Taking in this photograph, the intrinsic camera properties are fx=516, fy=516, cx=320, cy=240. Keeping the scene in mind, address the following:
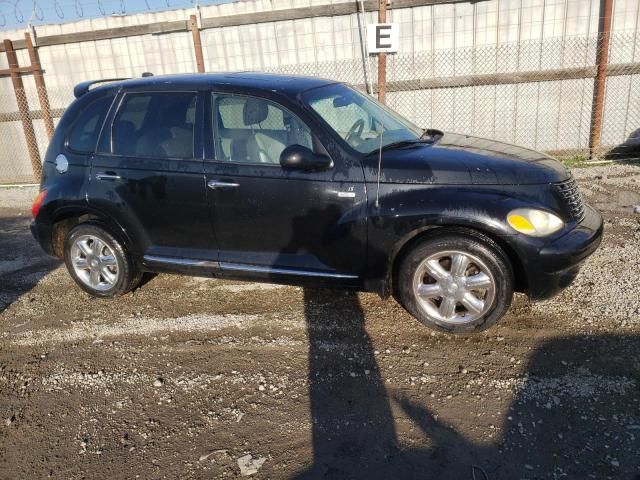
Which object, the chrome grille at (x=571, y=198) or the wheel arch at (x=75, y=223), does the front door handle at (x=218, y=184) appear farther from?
the chrome grille at (x=571, y=198)

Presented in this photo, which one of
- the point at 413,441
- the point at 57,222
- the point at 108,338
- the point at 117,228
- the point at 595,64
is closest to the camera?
the point at 413,441

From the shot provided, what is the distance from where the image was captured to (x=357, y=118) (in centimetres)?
424

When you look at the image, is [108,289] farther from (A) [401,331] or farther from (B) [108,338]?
(A) [401,331]

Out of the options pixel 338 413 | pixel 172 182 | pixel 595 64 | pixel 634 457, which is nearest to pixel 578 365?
pixel 634 457

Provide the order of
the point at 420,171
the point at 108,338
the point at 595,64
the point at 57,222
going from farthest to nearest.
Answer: the point at 595,64, the point at 57,222, the point at 108,338, the point at 420,171

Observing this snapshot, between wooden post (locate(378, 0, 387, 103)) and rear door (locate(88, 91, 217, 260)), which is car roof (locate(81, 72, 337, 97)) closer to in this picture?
rear door (locate(88, 91, 217, 260))

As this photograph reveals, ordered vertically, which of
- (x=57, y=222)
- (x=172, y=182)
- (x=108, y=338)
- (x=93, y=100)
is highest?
(x=93, y=100)

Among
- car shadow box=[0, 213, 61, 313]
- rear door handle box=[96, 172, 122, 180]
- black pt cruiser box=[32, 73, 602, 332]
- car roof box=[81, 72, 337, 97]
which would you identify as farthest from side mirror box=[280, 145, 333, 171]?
car shadow box=[0, 213, 61, 313]

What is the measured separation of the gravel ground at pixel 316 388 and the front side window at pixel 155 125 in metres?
1.37

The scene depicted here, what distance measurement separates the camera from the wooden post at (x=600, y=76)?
8125 mm

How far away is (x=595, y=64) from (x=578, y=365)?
22.6 feet

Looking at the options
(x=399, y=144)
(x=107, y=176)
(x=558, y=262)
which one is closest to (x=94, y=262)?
(x=107, y=176)

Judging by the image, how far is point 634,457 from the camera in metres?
2.49

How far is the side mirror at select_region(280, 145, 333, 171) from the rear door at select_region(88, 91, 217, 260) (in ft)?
2.53
